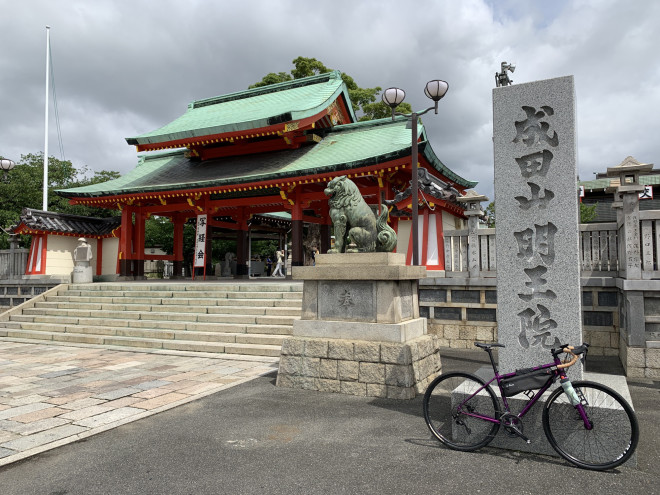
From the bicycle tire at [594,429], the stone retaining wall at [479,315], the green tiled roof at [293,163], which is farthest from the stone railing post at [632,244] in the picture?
the green tiled roof at [293,163]

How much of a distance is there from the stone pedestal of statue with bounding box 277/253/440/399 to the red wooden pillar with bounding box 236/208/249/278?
15162 mm

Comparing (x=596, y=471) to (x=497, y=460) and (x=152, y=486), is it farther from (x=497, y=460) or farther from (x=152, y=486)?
(x=152, y=486)

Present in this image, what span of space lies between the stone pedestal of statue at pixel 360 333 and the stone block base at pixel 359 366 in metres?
0.01

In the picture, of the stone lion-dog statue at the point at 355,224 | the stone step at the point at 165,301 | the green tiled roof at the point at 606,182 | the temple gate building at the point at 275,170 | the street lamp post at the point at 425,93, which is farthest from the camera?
the green tiled roof at the point at 606,182

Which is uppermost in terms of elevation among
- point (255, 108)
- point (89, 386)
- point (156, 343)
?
point (255, 108)

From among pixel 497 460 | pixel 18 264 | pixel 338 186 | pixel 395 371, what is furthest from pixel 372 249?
pixel 18 264

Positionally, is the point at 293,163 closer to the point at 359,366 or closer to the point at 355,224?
the point at 355,224

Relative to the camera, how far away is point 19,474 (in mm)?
3850

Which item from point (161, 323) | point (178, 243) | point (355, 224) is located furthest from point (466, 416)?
point (178, 243)

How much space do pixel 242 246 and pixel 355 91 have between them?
1211 cm

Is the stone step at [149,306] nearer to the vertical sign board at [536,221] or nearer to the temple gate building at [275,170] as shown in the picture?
the temple gate building at [275,170]

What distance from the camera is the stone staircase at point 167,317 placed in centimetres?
1034

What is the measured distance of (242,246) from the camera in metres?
21.9

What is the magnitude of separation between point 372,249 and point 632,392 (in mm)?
4175
